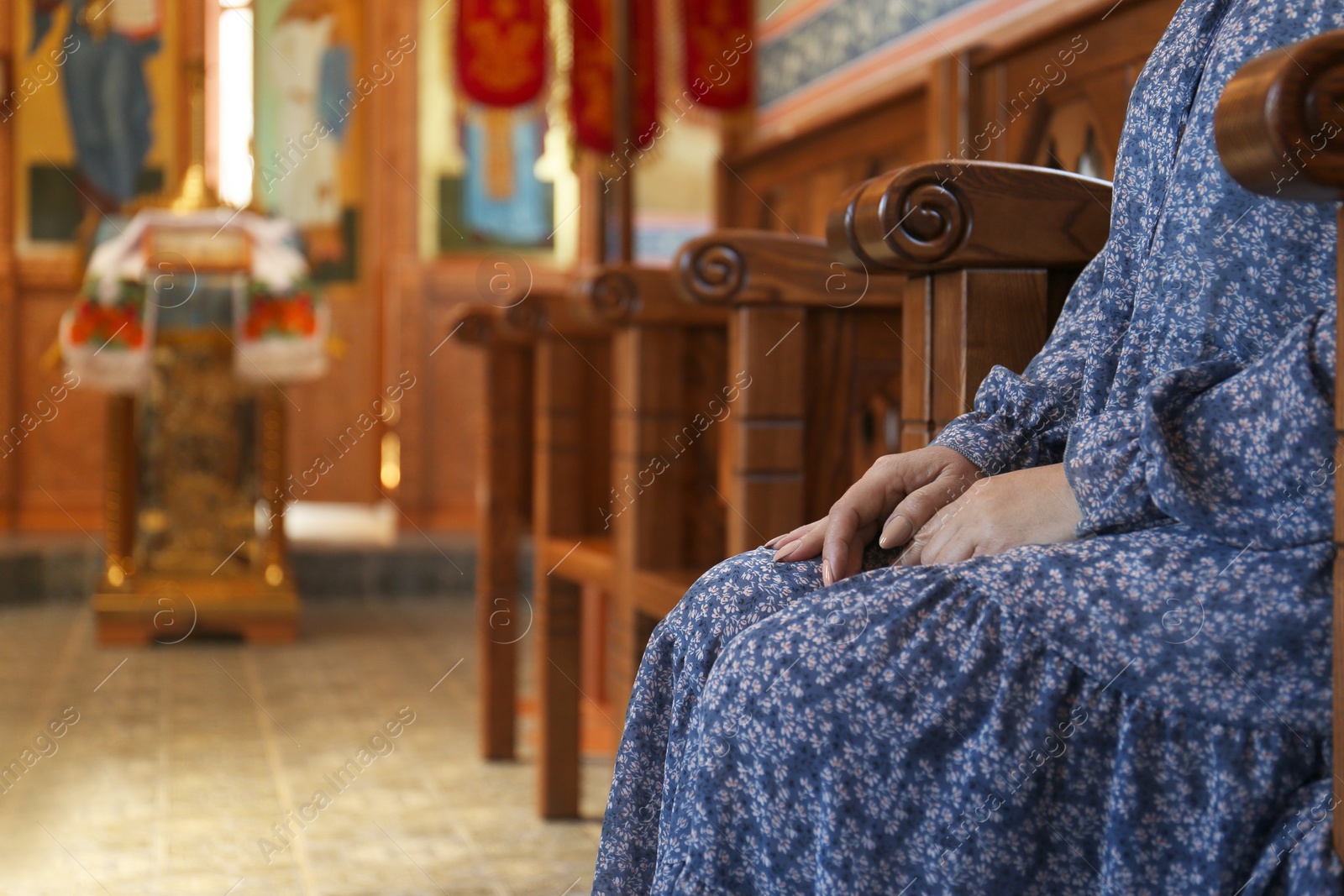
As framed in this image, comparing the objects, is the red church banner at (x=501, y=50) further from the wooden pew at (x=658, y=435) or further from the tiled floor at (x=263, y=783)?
the wooden pew at (x=658, y=435)

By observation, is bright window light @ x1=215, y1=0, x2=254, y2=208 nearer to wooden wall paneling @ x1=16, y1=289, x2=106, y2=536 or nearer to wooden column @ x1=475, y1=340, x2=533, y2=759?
wooden wall paneling @ x1=16, y1=289, x2=106, y2=536

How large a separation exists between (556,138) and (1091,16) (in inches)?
174

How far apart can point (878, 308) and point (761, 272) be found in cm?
21

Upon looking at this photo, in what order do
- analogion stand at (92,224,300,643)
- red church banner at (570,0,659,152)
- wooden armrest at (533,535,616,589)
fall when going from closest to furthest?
1. wooden armrest at (533,535,616,589)
2. red church banner at (570,0,659,152)
3. analogion stand at (92,224,300,643)

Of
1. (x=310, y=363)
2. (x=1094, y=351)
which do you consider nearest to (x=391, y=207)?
(x=310, y=363)

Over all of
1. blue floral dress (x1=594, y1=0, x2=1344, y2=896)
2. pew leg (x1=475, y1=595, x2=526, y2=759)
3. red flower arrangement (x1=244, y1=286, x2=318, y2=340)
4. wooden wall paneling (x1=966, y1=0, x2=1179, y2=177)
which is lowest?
pew leg (x1=475, y1=595, x2=526, y2=759)

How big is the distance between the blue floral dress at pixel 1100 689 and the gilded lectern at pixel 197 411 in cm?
339

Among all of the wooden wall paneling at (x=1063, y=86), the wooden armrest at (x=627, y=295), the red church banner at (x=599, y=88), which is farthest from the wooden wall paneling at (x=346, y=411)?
the wooden armrest at (x=627, y=295)

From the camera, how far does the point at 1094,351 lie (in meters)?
1.00

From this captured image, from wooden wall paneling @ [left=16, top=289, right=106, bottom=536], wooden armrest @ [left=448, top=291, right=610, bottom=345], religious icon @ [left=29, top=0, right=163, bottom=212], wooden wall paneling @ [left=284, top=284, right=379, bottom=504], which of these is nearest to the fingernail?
wooden armrest @ [left=448, top=291, right=610, bottom=345]

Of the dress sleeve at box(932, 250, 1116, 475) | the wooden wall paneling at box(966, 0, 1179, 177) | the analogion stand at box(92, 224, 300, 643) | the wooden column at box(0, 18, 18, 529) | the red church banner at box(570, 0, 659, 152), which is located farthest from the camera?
the wooden column at box(0, 18, 18, 529)

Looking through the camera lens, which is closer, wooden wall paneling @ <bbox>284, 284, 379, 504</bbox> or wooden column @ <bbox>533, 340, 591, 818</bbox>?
wooden column @ <bbox>533, 340, 591, 818</bbox>

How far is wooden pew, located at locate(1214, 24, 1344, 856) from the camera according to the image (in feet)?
1.93

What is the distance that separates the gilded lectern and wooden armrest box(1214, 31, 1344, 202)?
3626mm
